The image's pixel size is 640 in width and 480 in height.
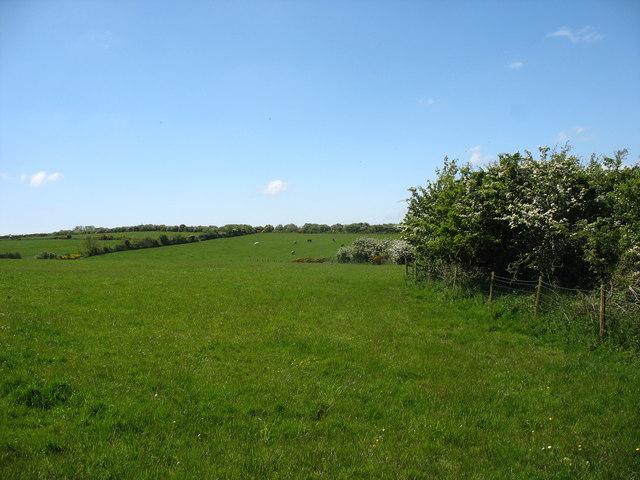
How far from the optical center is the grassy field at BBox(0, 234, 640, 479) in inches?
245

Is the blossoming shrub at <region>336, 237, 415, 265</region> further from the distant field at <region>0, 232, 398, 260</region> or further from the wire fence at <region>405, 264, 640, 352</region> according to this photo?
the wire fence at <region>405, 264, 640, 352</region>

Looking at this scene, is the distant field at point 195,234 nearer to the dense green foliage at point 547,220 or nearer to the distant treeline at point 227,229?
the distant treeline at point 227,229

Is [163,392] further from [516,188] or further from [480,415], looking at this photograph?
[516,188]

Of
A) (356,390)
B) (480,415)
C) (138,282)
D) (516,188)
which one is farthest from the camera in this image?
(138,282)

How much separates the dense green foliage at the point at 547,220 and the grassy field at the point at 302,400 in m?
4.67

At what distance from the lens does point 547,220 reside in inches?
691

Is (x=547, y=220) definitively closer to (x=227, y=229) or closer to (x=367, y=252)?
(x=367, y=252)

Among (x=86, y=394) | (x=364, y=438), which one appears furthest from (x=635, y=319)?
(x=86, y=394)

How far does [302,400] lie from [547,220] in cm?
1443

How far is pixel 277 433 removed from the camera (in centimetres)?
712

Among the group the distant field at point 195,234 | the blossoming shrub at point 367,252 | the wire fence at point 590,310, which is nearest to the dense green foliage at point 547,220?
the wire fence at point 590,310

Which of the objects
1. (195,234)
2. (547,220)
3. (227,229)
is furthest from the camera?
(227,229)

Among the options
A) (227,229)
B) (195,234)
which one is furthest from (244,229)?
(195,234)

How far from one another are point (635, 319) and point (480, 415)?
716 cm
